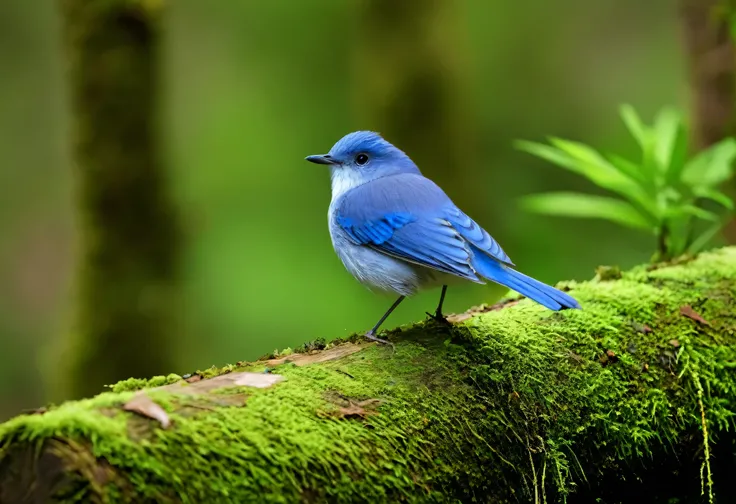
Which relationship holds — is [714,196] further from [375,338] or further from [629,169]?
[375,338]

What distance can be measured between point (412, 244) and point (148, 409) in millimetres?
1314

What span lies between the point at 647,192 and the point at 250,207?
20.7 ft

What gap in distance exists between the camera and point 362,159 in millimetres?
3281

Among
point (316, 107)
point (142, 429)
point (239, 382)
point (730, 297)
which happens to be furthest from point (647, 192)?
point (316, 107)

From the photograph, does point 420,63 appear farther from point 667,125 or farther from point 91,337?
point 91,337

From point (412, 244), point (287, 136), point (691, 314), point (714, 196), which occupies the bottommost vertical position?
point (691, 314)

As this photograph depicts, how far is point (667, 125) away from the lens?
439cm

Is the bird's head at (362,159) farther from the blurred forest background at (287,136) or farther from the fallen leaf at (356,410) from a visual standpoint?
the blurred forest background at (287,136)

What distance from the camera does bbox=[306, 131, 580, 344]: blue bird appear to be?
260 centimetres

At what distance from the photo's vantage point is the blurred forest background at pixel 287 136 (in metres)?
8.30

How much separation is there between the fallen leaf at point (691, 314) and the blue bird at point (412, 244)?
86cm

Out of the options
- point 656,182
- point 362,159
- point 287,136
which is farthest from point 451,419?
point 287,136

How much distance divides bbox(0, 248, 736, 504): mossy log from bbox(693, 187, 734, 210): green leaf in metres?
0.43

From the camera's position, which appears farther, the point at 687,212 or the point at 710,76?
the point at 710,76
